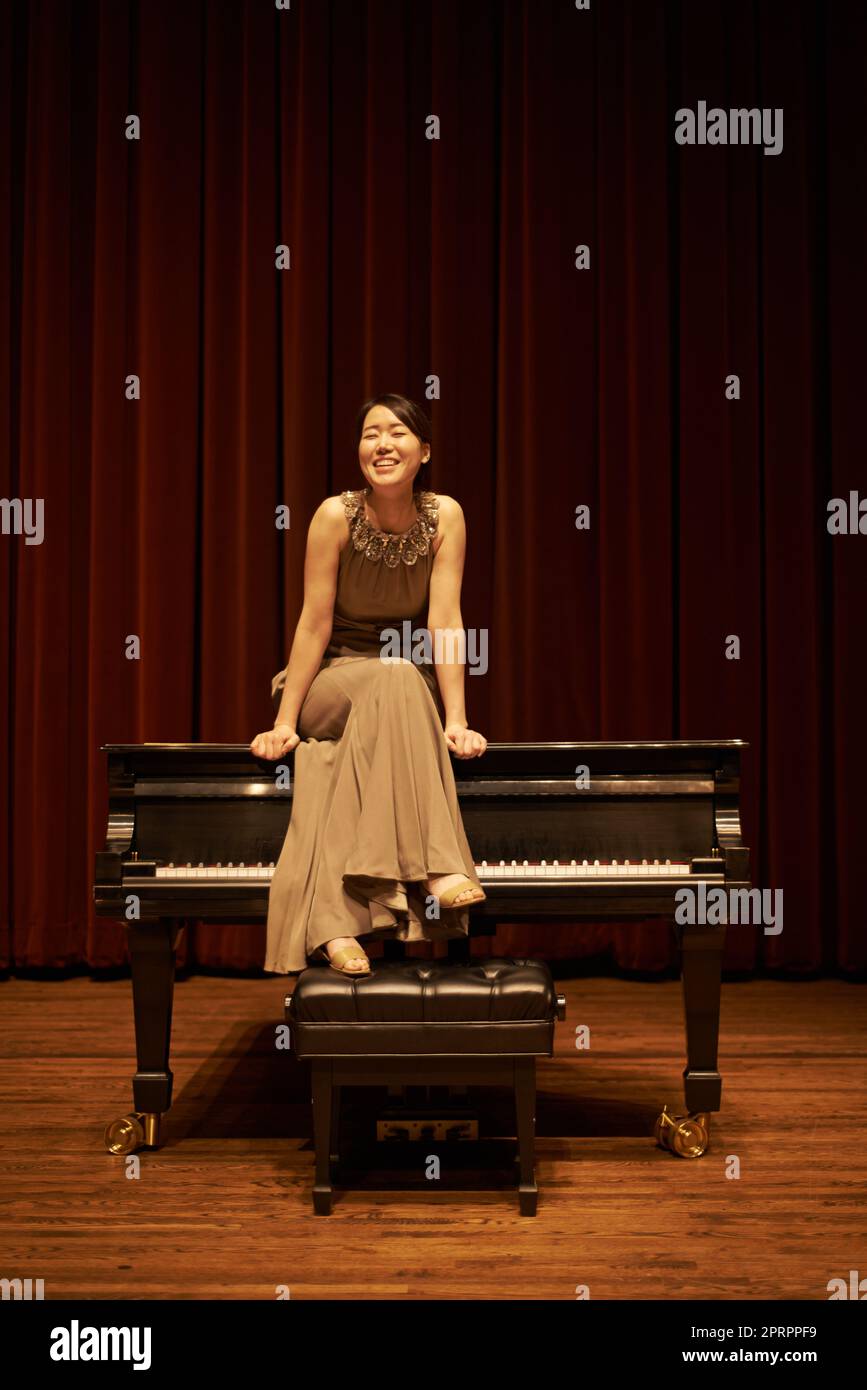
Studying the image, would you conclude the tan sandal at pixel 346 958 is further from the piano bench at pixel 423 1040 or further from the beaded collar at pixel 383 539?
the beaded collar at pixel 383 539

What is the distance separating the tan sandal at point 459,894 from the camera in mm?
2734

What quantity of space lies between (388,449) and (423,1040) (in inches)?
56.5

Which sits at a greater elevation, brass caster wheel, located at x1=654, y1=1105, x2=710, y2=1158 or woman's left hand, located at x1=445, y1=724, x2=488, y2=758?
woman's left hand, located at x1=445, y1=724, x2=488, y2=758

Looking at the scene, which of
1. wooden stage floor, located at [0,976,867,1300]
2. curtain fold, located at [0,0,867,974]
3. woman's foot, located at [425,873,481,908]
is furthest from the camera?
curtain fold, located at [0,0,867,974]

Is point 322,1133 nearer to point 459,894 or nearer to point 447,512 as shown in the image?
point 459,894

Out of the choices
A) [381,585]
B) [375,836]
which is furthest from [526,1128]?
[381,585]

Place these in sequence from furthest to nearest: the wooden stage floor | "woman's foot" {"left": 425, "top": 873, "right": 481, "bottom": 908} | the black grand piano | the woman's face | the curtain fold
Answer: the curtain fold, the woman's face, the black grand piano, "woman's foot" {"left": 425, "top": 873, "right": 481, "bottom": 908}, the wooden stage floor

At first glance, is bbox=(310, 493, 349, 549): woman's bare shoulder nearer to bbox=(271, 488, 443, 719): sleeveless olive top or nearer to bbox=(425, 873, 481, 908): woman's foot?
bbox=(271, 488, 443, 719): sleeveless olive top

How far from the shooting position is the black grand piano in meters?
2.90

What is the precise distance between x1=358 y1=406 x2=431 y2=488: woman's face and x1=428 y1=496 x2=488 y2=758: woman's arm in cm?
18

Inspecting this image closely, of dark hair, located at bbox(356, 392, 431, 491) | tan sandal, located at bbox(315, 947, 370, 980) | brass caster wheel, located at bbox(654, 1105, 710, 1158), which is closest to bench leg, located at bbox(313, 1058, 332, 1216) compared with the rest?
→ tan sandal, located at bbox(315, 947, 370, 980)

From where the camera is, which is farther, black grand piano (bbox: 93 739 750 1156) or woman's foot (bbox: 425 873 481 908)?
black grand piano (bbox: 93 739 750 1156)

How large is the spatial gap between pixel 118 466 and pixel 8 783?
139 centimetres

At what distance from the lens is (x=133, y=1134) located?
2.96 metres
